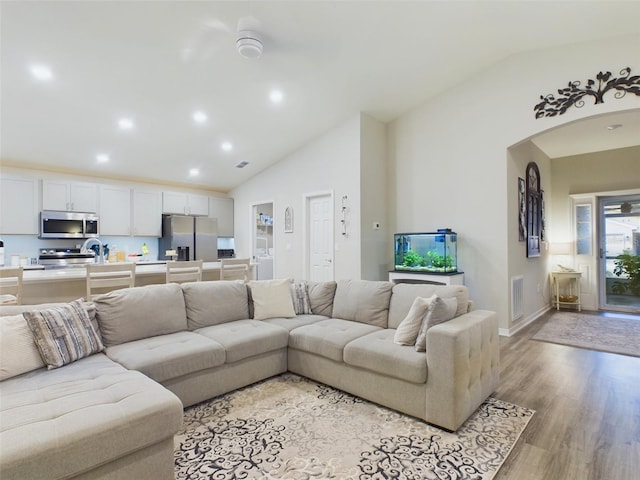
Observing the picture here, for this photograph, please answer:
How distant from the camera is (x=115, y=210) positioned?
19.8 feet

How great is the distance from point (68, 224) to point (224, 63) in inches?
151

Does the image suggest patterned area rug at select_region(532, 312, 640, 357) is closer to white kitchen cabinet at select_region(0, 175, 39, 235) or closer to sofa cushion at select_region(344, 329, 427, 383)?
sofa cushion at select_region(344, 329, 427, 383)

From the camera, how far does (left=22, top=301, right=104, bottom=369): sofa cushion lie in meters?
2.10

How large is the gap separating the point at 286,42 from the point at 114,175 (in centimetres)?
424

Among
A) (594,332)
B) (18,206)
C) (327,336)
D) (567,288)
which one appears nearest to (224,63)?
(327,336)

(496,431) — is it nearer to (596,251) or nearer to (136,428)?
(136,428)

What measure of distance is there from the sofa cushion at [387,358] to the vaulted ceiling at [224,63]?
3010 millimetres

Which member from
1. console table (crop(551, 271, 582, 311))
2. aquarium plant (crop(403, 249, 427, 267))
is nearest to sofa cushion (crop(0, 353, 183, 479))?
aquarium plant (crop(403, 249, 427, 267))

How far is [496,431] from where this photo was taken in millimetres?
2188

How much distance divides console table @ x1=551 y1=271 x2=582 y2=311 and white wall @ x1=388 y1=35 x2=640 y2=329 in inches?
84.7

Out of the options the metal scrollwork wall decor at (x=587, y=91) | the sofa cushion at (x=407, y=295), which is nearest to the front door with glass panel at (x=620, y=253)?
the metal scrollwork wall decor at (x=587, y=91)

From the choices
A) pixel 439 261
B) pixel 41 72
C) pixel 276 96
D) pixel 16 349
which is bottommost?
pixel 16 349

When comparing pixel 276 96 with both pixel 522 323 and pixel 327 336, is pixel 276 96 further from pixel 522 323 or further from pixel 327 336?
pixel 522 323

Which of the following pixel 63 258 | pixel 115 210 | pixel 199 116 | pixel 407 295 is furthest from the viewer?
pixel 115 210
